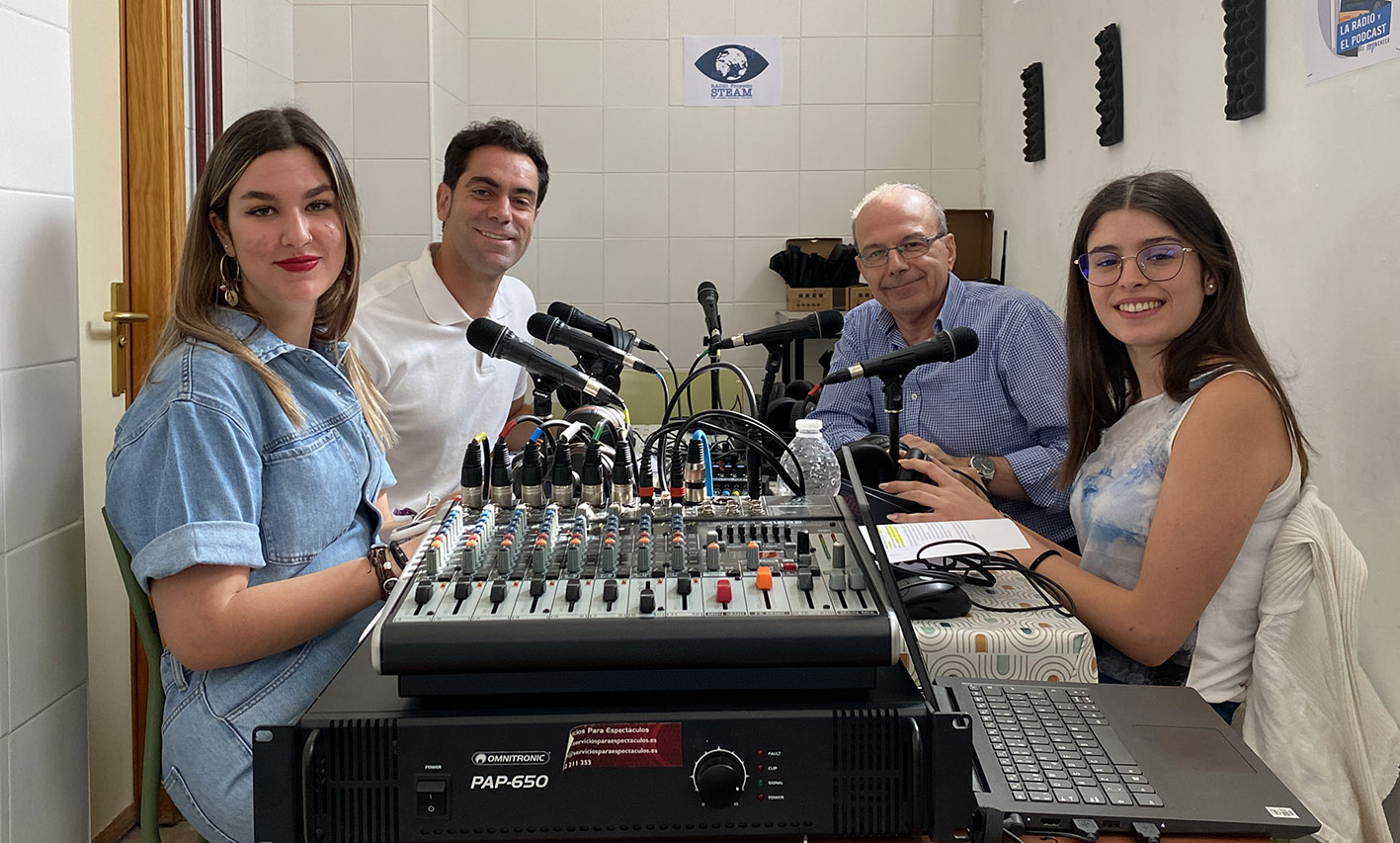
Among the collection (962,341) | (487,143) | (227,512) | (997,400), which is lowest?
(227,512)

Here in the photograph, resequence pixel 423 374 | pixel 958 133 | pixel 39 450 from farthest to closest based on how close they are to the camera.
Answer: pixel 958 133, pixel 423 374, pixel 39 450

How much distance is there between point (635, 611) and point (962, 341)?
1078 mm

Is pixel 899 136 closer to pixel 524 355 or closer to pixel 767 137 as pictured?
pixel 767 137

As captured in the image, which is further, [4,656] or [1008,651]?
[4,656]

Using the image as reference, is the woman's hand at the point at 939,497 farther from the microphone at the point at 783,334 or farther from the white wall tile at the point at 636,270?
the white wall tile at the point at 636,270

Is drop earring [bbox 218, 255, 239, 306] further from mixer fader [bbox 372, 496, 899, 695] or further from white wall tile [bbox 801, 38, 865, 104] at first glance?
white wall tile [bbox 801, 38, 865, 104]

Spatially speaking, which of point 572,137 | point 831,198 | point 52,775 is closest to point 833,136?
point 831,198

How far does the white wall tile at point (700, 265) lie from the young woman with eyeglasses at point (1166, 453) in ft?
9.21

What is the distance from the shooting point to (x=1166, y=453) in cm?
152

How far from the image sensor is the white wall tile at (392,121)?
385 cm

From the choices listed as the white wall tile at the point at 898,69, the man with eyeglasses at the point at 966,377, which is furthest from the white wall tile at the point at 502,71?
the man with eyeglasses at the point at 966,377

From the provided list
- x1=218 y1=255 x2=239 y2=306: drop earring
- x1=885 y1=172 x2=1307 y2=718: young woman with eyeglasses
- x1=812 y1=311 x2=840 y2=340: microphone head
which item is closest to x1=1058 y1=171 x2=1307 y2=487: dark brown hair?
x1=885 y1=172 x2=1307 y2=718: young woman with eyeglasses

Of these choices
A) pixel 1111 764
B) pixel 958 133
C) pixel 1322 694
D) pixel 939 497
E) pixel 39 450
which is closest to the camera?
pixel 1111 764

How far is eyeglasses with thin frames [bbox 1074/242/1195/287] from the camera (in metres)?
1.55
